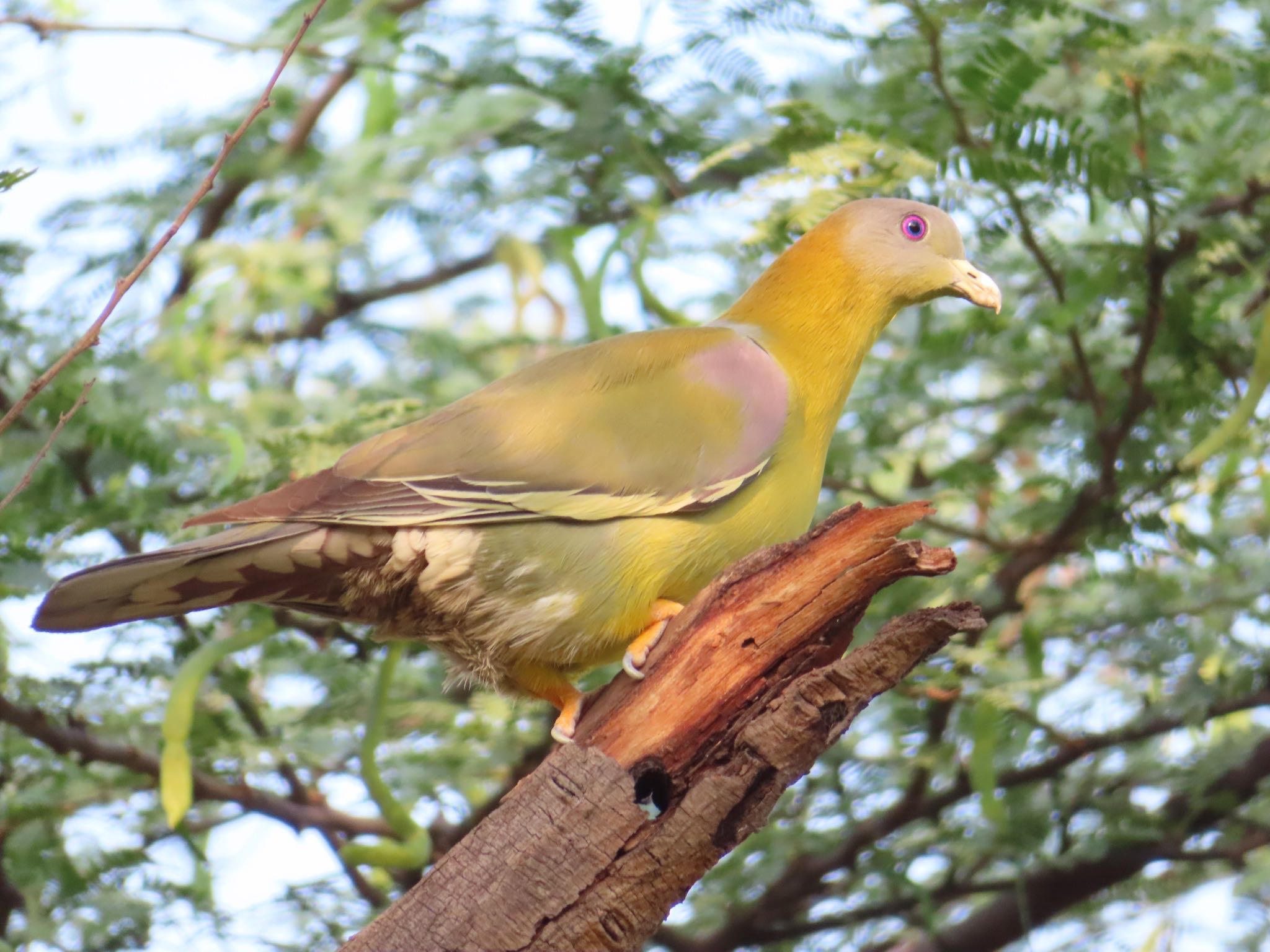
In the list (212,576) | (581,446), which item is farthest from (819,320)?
(212,576)

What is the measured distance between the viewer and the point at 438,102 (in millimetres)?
5164

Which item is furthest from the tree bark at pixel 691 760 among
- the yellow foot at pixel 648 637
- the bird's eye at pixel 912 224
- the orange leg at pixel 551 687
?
the bird's eye at pixel 912 224

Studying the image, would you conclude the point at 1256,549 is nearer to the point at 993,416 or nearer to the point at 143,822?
the point at 993,416

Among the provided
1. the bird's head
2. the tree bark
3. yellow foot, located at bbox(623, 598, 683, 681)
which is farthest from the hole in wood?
the bird's head

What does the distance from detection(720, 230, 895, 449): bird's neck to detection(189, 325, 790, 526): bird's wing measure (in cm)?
14

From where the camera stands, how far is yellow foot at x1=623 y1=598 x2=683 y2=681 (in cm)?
320

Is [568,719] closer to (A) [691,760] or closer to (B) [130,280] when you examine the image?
(A) [691,760]

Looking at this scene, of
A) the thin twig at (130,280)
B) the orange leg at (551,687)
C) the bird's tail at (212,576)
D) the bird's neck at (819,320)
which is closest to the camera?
the thin twig at (130,280)

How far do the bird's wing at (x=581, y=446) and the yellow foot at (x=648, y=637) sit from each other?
0.72ft

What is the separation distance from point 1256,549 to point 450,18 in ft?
11.0

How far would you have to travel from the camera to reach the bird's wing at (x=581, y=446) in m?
3.30

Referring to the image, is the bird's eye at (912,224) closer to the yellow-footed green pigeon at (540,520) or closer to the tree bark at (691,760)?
the yellow-footed green pigeon at (540,520)

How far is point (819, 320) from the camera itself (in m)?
3.90

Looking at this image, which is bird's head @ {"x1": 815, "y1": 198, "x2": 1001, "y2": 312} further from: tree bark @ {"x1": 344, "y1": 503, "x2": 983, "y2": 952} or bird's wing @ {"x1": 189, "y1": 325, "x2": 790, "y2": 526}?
tree bark @ {"x1": 344, "y1": 503, "x2": 983, "y2": 952}
